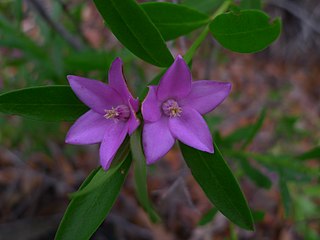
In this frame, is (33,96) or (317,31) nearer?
(33,96)

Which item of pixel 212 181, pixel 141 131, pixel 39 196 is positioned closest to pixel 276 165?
pixel 212 181

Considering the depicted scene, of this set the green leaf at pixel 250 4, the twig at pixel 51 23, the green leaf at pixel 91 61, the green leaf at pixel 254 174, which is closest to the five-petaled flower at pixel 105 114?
the green leaf at pixel 91 61

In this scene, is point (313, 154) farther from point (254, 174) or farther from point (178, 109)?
point (178, 109)

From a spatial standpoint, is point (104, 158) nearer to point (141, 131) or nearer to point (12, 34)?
point (141, 131)

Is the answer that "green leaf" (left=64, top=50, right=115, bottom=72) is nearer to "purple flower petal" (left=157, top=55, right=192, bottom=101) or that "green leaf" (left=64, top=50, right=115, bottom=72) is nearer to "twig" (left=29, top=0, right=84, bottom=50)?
"twig" (left=29, top=0, right=84, bottom=50)

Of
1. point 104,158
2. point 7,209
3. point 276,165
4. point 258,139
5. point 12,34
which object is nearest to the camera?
point 104,158

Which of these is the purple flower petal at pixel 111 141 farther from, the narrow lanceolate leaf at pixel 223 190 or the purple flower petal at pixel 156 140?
the narrow lanceolate leaf at pixel 223 190
